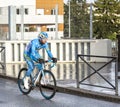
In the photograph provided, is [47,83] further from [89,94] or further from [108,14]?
[108,14]

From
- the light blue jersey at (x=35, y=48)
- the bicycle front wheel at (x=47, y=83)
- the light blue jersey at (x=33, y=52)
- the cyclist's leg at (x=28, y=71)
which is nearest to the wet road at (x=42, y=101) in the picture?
the bicycle front wheel at (x=47, y=83)

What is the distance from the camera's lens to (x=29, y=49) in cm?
1288

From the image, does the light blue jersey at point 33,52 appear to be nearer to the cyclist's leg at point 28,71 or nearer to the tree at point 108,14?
the cyclist's leg at point 28,71

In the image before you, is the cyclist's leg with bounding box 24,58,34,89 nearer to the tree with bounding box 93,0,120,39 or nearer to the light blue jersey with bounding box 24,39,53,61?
the light blue jersey with bounding box 24,39,53,61

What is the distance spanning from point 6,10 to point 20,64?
4.03 m

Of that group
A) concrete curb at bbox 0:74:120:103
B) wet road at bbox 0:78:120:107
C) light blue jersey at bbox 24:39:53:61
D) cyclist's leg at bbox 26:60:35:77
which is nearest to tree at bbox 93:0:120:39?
concrete curb at bbox 0:74:120:103

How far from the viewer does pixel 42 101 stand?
12117mm

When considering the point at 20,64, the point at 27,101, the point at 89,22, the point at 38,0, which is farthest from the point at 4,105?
the point at 38,0

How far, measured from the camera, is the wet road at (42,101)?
11547mm

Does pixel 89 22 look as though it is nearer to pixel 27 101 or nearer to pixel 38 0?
pixel 27 101

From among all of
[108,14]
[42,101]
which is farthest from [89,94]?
[108,14]

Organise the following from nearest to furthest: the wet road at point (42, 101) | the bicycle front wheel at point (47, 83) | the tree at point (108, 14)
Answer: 1. the wet road at point (42, 101)
2. the bicycle front wheel at point (47, 83)
3. the tree at point (108, 14)

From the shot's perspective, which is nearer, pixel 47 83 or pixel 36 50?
pixel 47 83

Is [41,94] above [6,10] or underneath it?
underneath
